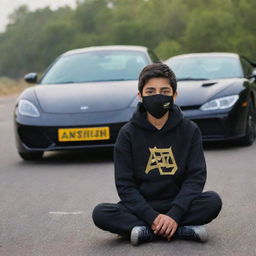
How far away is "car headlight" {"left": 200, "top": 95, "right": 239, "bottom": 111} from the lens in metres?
9.44

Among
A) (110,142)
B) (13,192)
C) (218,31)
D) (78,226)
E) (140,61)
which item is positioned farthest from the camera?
(218,31)

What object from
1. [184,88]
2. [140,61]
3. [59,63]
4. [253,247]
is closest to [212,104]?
[184,88]

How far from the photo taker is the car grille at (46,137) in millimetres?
8758

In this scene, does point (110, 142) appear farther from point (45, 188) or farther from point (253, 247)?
point (253, 247)

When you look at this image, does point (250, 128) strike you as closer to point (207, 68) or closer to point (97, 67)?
point (207, 68)

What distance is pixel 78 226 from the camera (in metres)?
5.29

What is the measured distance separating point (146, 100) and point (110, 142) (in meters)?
4.18

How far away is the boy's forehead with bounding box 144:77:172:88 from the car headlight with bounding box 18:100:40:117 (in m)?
4.50

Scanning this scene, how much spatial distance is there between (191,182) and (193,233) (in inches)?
11.8

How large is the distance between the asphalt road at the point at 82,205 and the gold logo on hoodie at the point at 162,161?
1.39ft

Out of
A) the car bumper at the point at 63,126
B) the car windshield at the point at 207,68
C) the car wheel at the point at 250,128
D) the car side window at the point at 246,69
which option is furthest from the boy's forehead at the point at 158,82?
the car side window at the point at 246,69

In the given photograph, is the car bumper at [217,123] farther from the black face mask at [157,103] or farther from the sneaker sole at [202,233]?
the sneaker sole at [202,233]

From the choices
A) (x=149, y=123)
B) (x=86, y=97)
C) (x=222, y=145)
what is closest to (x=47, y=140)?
(x=86, y=97)

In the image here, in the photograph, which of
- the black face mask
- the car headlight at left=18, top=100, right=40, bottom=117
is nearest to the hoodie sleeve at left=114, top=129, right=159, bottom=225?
the black face mask
